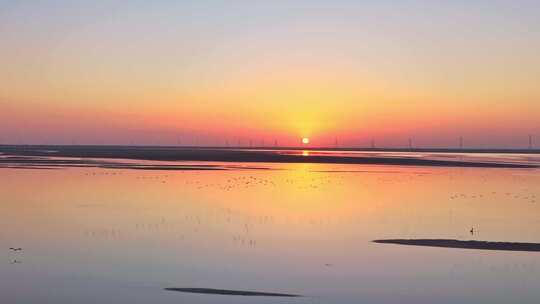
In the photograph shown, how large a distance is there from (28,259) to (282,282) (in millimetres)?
Result: 7180

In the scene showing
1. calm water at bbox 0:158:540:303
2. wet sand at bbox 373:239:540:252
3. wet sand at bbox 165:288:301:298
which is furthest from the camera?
wet sand at bbox 373:239:540:252

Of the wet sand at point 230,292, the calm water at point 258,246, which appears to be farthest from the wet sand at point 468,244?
the wet sand at point 230,292

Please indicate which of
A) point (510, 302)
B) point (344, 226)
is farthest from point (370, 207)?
point (510, 302)

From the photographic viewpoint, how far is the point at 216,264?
56.3ft

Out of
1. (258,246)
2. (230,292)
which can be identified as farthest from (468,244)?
(230,292)

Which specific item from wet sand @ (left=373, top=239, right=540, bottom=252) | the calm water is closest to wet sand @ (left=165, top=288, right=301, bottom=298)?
the calm water

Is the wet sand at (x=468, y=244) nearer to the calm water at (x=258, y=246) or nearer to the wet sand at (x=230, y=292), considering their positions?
the calm water at (x=258, y=246)

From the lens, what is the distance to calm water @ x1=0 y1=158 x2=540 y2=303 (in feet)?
47.4

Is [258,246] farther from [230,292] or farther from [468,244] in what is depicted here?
[468,244]

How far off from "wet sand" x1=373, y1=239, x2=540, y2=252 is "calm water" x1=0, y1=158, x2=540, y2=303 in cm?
80

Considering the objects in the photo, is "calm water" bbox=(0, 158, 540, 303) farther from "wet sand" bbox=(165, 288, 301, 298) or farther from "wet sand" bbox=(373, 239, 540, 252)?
"wet sand" bbox=(373, 239, 540, 252)

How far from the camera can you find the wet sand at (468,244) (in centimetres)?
2019

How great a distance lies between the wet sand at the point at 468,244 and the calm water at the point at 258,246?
804 mm

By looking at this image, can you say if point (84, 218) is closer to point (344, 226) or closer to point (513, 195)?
point (344, 226)
